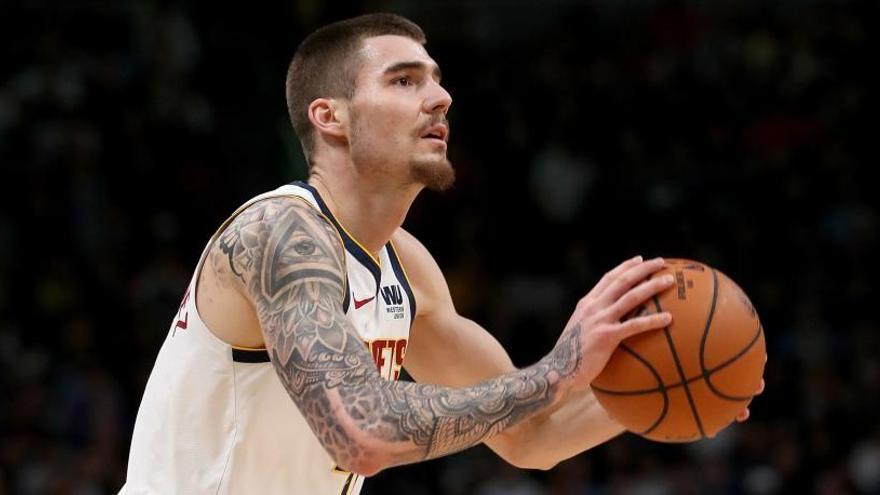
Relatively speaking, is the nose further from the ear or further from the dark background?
the dark background

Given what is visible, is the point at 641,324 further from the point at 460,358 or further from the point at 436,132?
the point at 460,358

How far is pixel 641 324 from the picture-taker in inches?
142

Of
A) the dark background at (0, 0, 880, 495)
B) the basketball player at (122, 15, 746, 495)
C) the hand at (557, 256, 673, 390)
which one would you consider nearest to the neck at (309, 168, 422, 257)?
the basketball player at (122, 15, 746, 495)

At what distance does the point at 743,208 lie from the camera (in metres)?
11.4

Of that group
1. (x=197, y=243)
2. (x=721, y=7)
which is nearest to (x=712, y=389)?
(x=197, y=243)

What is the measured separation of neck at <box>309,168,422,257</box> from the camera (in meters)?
4.33

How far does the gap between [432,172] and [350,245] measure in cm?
38

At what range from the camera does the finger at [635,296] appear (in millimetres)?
3619

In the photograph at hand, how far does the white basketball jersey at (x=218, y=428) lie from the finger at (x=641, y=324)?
94cm

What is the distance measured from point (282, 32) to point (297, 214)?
751 cm

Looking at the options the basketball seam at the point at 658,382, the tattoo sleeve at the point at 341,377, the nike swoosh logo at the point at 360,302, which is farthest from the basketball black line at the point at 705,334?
the nike swoosh logo at the point at 360,302

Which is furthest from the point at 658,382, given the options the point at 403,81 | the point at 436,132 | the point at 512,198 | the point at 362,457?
the point at 512,198

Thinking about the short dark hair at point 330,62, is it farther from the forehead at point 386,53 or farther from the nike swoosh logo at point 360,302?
the nike swoosh logo at point 360,302

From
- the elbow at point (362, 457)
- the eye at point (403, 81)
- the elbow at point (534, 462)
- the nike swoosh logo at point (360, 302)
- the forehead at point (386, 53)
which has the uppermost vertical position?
the forehead at point (386, 53)
